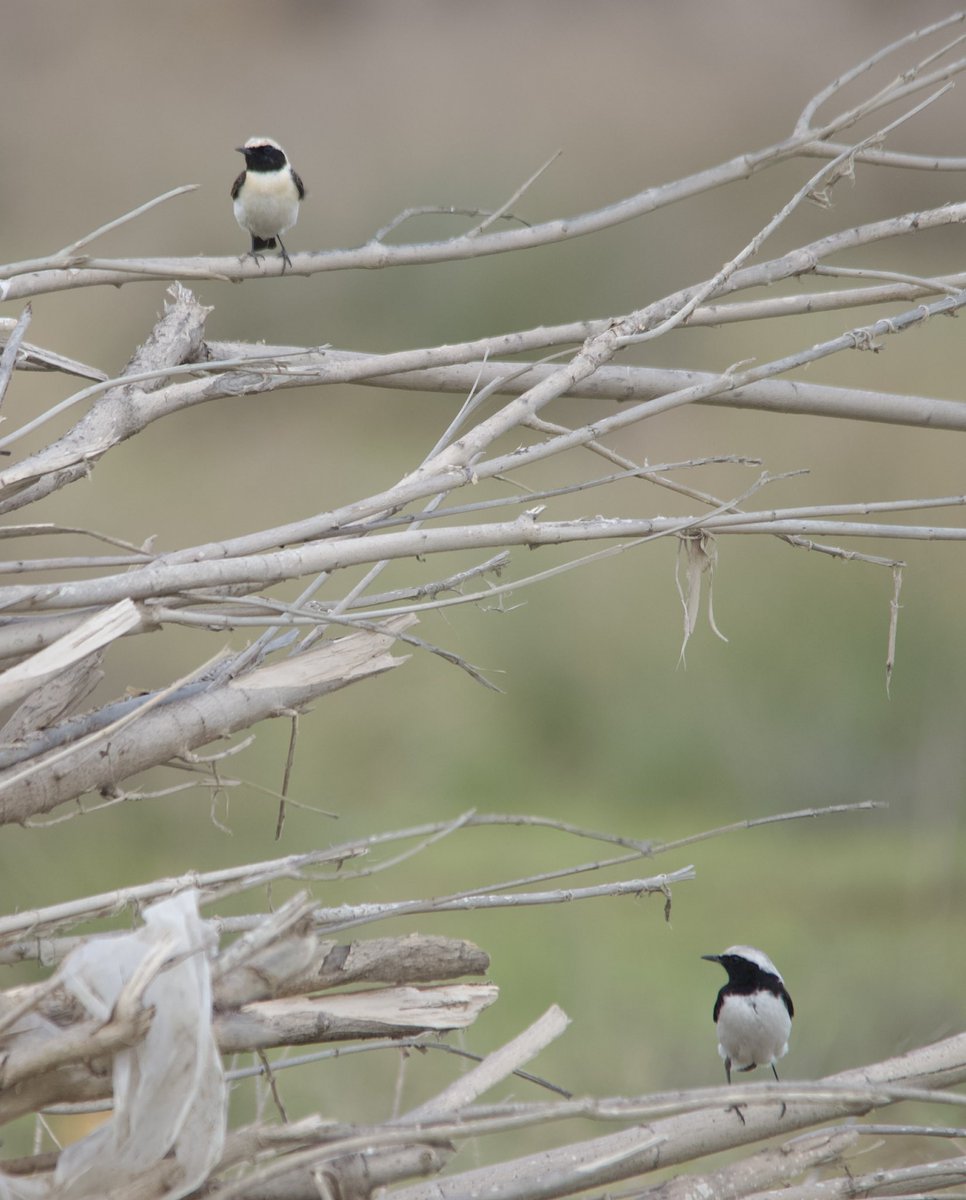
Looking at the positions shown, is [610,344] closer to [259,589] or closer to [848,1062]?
[259,589]

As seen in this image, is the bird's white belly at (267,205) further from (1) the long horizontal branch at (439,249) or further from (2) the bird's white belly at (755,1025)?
(2) the bird's white belly at (755,1025)

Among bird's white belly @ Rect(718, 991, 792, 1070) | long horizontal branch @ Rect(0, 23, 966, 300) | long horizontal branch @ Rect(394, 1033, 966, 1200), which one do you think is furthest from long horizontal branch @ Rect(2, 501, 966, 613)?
bird's white belly @ Rect(718, 991, 792, 1070)

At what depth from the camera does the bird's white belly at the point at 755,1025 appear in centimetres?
286

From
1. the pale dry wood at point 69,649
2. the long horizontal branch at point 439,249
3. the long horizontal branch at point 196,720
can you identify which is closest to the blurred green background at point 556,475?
the long horizontal branch at point 439,249

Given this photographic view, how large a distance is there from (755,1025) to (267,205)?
2.08m

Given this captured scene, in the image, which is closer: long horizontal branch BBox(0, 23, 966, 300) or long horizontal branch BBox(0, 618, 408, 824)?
long horizontal branch BBox(0, 618, 408, 824)

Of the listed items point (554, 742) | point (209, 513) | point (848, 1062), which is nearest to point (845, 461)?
point (554, 742)

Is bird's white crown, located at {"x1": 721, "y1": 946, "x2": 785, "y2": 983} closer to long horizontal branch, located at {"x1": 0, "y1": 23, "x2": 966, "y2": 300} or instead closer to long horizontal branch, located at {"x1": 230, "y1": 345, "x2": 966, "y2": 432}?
long horizontal branch, located at {"x1": 230, "y1": 345, "x2": 966, "y2": 432}

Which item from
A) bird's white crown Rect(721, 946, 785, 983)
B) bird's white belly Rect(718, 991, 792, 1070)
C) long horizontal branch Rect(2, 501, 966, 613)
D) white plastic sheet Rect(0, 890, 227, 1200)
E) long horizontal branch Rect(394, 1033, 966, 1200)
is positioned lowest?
bird's white belly Rect(718, 991, 792, 1070)

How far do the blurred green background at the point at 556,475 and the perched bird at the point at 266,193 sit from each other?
277 cm

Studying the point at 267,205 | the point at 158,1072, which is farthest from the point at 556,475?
the point at 158,1072

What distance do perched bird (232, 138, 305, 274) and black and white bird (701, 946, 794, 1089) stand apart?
6.10ft

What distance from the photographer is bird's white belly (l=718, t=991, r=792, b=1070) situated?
2859 mm

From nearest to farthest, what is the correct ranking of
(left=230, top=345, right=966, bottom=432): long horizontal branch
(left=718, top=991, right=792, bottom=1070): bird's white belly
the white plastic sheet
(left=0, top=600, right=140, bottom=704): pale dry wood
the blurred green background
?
the white plastic sheet → (left=0, top=600, right=140, bottom=704): pale dry wood → (left=230, top=345, right=966, bottom=432): long horizontal branch → (left=718, top=991, right=792, bottom=1070): bird's white belly → the blurred green background
